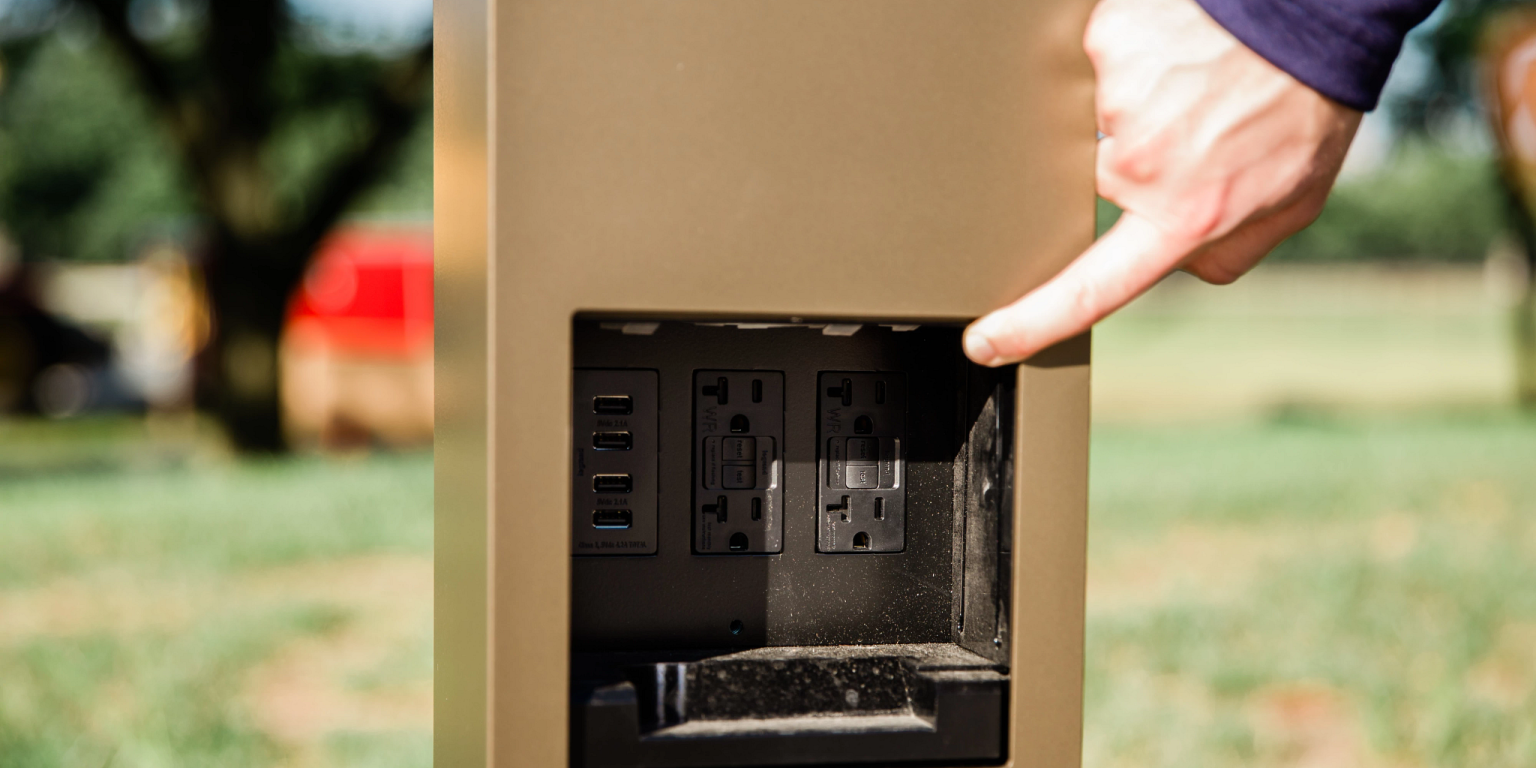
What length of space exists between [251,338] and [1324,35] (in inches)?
260

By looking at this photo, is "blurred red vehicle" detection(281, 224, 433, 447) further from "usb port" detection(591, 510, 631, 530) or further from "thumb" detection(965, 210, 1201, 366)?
"thumb" detection(965, 210, 1201, 366)

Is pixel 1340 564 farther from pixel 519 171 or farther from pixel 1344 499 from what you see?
pixel 519 171

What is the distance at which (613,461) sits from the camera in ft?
3.50

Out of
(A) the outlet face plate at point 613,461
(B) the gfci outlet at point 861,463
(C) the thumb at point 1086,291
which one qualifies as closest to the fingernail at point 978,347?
(C) the thumb at point 1086,291

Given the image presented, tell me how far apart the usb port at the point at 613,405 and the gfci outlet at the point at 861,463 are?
189 millimetres

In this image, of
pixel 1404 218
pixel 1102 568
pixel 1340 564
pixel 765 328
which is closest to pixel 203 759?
pixel 765 328

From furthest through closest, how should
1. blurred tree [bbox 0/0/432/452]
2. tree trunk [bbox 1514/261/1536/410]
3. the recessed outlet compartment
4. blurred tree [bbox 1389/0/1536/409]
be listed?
1. tree trunk [bbox 1514/261/1536/410]
2. blurred tree [bbox 1389/0/1536/409]
3. blurred tree [bbox 0/0/432/452]
4. the recessed outlet compartment

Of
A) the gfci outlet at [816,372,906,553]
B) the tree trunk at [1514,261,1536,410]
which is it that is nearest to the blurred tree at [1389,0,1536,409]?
the tree trunk at [1514,261,1536,410]

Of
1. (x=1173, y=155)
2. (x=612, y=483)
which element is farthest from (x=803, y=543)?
(x=1173, y=155)

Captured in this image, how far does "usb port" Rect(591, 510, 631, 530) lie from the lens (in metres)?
1.06

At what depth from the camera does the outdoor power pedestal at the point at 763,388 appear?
91 centimetres

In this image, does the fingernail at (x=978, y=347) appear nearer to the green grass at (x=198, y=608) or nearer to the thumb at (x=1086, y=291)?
the thumb at (x=1086, y=291)

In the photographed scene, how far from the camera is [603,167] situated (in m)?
0.91

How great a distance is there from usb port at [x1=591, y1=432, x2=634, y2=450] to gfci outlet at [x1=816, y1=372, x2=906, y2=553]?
0.19 metres
